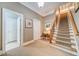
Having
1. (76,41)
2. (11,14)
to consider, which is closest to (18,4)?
(11,14)

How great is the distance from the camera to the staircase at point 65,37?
5.66 ft

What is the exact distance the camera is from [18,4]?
6.03ft

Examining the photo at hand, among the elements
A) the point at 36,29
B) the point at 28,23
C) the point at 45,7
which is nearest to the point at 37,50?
the point at 36,29

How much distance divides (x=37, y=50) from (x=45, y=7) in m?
0.87

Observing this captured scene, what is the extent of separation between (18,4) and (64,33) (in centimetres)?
105

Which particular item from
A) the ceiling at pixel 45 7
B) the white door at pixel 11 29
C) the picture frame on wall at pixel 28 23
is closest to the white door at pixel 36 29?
the picture frame on wall at pixel 28 23

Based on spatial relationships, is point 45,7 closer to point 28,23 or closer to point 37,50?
point 28,23

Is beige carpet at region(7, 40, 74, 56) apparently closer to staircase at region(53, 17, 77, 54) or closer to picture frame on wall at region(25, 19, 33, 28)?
staircase at region(53, 17, 77, 54)

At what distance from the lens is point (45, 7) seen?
190 cm

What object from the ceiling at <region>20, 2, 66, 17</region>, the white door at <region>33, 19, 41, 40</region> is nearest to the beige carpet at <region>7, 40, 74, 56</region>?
the white door at <region>33, 19, 41, 40</region>

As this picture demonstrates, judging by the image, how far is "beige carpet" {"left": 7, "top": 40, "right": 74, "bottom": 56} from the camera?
1.81 meters

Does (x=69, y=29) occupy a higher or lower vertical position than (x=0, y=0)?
lower

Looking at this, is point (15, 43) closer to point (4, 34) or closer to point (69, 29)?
point (4, 34)

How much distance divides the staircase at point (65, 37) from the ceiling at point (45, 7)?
296mm
